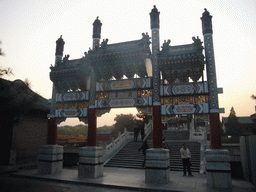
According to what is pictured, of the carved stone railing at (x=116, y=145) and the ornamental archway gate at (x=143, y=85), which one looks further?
the carved stone railing at (x=116, y=145)

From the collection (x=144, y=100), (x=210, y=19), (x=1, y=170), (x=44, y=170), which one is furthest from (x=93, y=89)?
(x=1, y=170)

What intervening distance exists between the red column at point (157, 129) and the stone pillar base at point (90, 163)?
319 centimetres

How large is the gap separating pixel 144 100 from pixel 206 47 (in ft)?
13.2

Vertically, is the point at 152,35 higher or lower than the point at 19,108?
higher

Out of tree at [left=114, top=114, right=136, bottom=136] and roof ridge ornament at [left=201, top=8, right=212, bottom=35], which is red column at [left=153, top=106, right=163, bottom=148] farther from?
tree at [left=114, top=114, right=136, bottom=136]

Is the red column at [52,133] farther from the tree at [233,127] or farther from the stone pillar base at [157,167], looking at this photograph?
the tree at [233,127]

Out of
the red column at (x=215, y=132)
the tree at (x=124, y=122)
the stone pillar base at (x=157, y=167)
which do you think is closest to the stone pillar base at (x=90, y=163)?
the stone pillar base at (x=157, y=167)

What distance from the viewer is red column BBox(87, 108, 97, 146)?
10188mm

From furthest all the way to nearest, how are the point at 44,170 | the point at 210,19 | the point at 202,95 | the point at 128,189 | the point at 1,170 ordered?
the point at 1,170 → the point at 44,170 → the point at 210,19 → the point at 202,95 → the point at 128,189

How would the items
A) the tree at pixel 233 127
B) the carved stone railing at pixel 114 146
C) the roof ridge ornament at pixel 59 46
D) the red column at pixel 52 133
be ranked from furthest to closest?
the tree at pixel 233 127, the carved stone railing at pixel 114 146, the roof ridge ornament at pixel 59 46, the red column at pixel 52 133

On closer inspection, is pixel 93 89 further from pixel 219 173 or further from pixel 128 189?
pixel 219 173

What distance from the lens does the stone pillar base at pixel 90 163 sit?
9.49m

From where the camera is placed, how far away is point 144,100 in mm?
9469

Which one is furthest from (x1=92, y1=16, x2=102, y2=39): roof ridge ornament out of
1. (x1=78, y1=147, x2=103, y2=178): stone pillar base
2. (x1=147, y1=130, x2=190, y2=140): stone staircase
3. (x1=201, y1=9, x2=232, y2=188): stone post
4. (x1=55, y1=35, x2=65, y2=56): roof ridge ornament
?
(x1=147, y1=130, x2=190, y2=140): stone staircase
